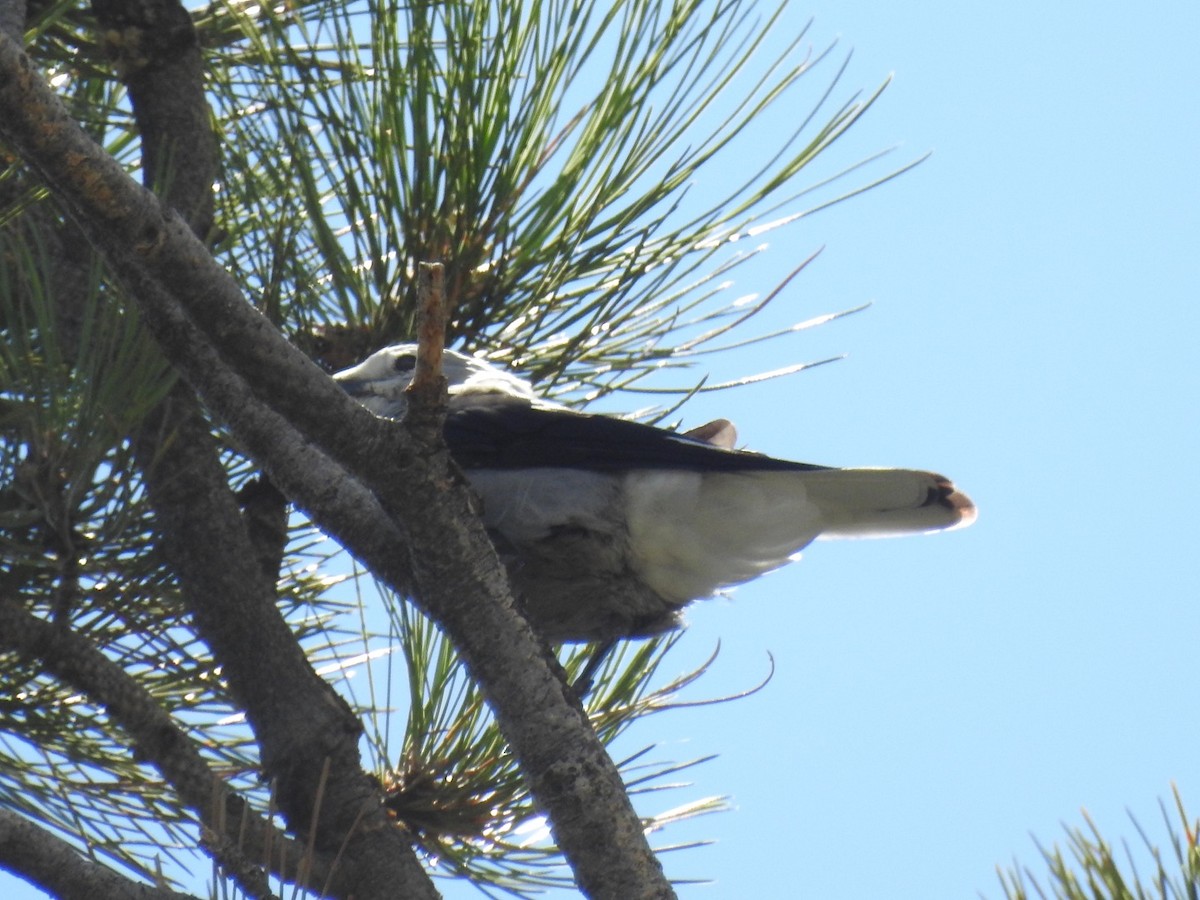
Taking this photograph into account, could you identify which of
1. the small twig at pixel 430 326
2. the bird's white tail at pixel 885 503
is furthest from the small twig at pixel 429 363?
the bird's white tail at pixel 885 503

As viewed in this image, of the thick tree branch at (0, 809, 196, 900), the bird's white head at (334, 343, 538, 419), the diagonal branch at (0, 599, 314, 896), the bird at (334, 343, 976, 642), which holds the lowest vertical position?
the thick tree branch at (0, 809, 196, 900)

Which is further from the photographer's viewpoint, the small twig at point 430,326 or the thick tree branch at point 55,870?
the small twig at point 430,326

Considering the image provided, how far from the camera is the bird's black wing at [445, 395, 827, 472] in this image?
7.55ft

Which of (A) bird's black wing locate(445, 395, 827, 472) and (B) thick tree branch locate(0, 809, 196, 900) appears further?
(A) bird's black wing locate(445, 395, 827, 472)

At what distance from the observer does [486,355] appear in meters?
2.28

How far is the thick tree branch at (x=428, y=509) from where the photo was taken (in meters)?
1.24

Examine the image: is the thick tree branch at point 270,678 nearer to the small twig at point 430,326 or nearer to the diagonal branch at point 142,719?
the diagonal branch at point 142,719

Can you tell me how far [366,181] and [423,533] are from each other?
2.73 ft

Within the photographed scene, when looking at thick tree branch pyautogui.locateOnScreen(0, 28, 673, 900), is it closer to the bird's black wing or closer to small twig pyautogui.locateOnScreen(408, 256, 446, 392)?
small twig pyautogui.locateOnScreen(408, 256, 446, 392)

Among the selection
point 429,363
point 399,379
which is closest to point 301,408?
point 429,363

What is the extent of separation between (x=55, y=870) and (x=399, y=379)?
1.34 metres

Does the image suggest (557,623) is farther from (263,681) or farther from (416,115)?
(416,115)

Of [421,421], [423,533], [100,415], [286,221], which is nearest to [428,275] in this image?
[421,421]

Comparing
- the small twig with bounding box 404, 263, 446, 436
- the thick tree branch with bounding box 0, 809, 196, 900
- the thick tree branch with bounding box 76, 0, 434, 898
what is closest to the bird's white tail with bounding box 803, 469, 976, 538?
the thick tree branch with bounding box 76, 0, 434, 898
